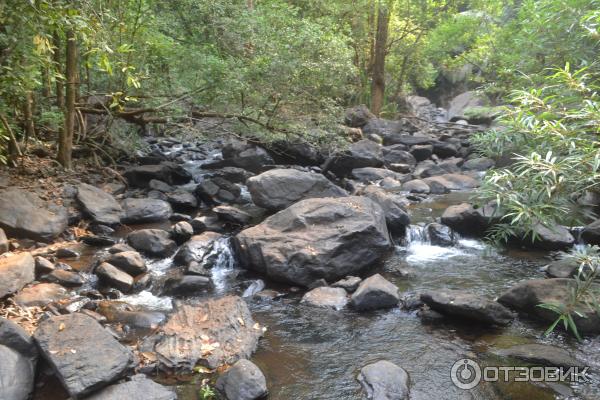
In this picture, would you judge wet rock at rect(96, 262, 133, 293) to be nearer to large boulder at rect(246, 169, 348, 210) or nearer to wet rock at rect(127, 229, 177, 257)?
wet rock at rect(127, 229, 177, 257)

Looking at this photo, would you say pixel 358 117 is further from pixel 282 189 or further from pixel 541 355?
pixel 541 355

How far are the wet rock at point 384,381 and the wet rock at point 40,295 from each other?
12.2ft

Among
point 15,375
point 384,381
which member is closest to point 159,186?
point 15,375

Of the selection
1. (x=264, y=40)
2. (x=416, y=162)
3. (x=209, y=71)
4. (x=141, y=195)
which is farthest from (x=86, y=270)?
(x=416, y=162)

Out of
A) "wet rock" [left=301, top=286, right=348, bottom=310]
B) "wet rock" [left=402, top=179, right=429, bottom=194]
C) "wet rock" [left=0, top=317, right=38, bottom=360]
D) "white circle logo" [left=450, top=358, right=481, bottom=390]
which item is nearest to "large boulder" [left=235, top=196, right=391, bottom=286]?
"wet rock" [left=301, top=286, right=348, bottom=310]

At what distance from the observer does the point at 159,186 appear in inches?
431

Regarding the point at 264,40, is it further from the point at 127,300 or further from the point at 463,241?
the point at 127,300

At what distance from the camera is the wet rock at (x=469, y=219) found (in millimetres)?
8203

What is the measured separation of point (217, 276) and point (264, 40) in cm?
634

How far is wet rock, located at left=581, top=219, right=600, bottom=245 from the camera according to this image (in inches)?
296

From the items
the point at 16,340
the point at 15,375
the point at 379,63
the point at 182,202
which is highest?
the point at 379,63

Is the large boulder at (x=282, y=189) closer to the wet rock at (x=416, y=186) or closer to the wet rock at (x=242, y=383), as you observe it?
the wet rock at (x=416, y=186)

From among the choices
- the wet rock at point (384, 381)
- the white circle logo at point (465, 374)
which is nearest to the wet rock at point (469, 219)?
the white circle logo at point (465, 374)

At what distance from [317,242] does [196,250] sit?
6.49 feet
